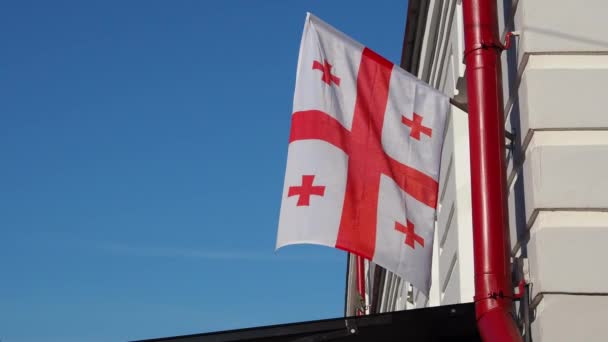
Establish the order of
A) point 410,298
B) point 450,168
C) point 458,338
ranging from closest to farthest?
point 458,338 < point 450,168 < point 410,298

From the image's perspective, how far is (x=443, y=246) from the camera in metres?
8.38

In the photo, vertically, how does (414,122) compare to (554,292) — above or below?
above

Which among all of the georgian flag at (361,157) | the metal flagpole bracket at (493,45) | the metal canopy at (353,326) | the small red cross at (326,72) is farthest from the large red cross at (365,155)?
the metal flagpole bracket at (493,45)

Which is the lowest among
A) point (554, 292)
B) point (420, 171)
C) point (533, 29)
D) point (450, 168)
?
point (554, 292)

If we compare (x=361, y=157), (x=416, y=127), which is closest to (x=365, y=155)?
(x=361, y=157)

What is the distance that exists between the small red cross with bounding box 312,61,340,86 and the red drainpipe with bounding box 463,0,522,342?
73cm

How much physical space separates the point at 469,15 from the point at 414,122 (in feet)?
2.21

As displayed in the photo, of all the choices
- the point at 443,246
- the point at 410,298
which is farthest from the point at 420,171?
the point at 410,298

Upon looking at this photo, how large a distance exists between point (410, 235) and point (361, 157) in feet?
1.64

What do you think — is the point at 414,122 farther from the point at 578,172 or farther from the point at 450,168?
the point at 450,168

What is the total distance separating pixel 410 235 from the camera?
→ 225 inches

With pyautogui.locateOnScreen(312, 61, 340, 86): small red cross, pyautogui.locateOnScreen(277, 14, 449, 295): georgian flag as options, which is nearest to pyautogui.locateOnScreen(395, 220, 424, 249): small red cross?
pyautogui.locateOnScreen(277, 14, 449, 295): georgian flag

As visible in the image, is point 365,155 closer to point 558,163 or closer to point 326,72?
point 326,72

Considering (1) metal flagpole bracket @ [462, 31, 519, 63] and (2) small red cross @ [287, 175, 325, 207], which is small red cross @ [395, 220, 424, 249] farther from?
(1) metal flagpole bracket @ [462, 31, 519, 63]
